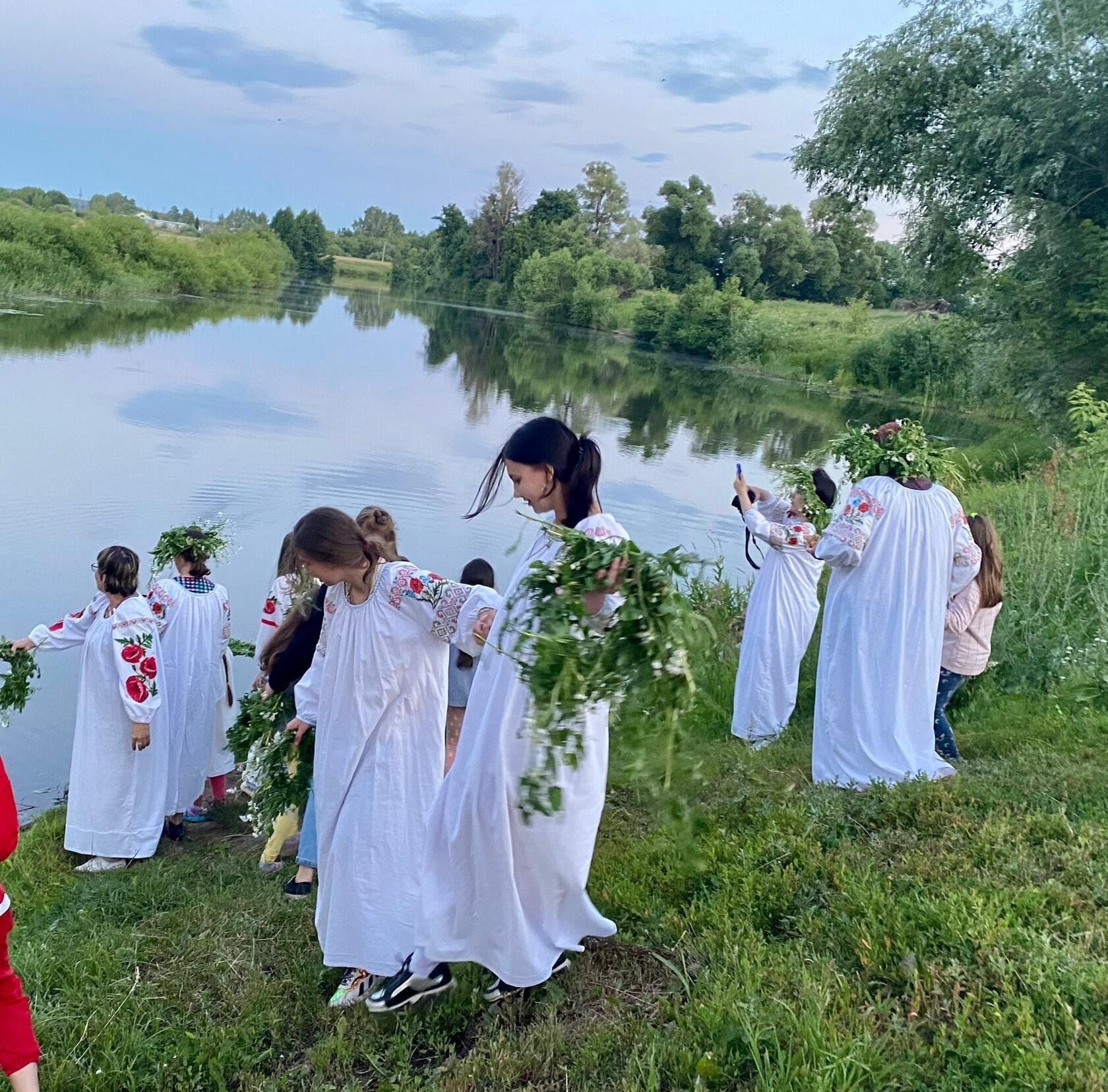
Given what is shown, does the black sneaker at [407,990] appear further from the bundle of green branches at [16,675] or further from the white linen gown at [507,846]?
the bundle of green branches at [16,675]

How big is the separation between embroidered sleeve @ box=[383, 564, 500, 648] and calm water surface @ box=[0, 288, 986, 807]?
0.23m

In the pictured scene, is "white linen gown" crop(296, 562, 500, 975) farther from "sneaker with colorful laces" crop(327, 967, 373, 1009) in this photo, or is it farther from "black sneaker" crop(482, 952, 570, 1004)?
"black sneaker" crop(482, 952, 570, 1004)

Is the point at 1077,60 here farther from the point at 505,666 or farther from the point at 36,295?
the point at 36,295

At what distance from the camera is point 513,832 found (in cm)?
348

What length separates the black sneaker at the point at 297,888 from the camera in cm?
518

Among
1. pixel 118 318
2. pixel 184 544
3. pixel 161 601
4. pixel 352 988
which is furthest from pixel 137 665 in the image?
pixel 118 318

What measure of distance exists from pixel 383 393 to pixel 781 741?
26196 millimetres

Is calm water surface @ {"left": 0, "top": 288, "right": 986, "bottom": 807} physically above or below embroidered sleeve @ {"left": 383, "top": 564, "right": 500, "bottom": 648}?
below

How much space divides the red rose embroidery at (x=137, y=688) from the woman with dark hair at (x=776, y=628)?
4305 mm

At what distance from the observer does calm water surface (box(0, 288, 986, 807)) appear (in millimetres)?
13227

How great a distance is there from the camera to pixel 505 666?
11.3 feet

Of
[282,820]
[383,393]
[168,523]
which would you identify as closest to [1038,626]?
[282,820]

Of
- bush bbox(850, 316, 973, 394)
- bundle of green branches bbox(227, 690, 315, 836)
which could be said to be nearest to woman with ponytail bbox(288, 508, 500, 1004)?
bundle of green branches bbox(227, 690, 315, 836)

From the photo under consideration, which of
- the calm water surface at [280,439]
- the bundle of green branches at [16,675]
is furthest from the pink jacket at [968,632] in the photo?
the bundle of green branches at [16,675]
